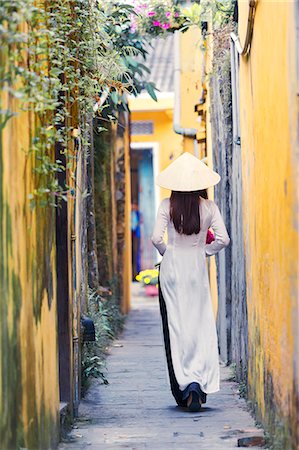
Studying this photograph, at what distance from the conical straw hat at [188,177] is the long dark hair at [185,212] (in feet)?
0.36

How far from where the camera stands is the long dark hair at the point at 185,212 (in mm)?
7281

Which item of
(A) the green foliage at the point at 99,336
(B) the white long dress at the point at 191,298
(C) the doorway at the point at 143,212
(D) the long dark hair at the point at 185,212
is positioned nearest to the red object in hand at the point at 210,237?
(B) the white long dress at the point at 191,298

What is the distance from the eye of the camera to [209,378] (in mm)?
7277

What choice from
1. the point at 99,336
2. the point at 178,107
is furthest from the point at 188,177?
the point at 178,107

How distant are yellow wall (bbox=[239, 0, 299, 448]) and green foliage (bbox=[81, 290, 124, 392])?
1641 mm

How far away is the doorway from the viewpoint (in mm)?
22017

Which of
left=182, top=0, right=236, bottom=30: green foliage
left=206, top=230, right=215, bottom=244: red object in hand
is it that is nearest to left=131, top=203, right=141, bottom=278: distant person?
left=182, top=0, right=236, bottom=30: green foliage

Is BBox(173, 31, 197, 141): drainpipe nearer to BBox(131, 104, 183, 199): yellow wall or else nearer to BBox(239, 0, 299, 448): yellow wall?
BBox(131, 104, 183, 199): yellow wall

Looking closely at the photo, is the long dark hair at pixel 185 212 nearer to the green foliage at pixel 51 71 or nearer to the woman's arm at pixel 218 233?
the woman's arm at pixel 218 233

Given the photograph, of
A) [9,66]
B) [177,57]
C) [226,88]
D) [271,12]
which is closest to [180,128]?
[177,57]

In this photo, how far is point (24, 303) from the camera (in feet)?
15.7

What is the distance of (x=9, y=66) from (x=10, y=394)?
4.55ft

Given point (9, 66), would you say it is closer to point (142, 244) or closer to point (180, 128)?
point (180, 128)

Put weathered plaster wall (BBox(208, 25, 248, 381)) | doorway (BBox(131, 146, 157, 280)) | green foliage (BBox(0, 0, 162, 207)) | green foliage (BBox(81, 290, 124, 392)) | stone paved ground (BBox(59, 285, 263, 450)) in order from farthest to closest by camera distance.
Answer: doorway (BBox(131, 146, 157, 280)) < green foliage (BBox(81, 290, 124, 392)) < weathered plaster wall (BBox(208, 25, 248, 381)) < stone paved ground (BBox(59, 285, 263, 450)) < green foliage (BBox(0, 0, 162, 207))
